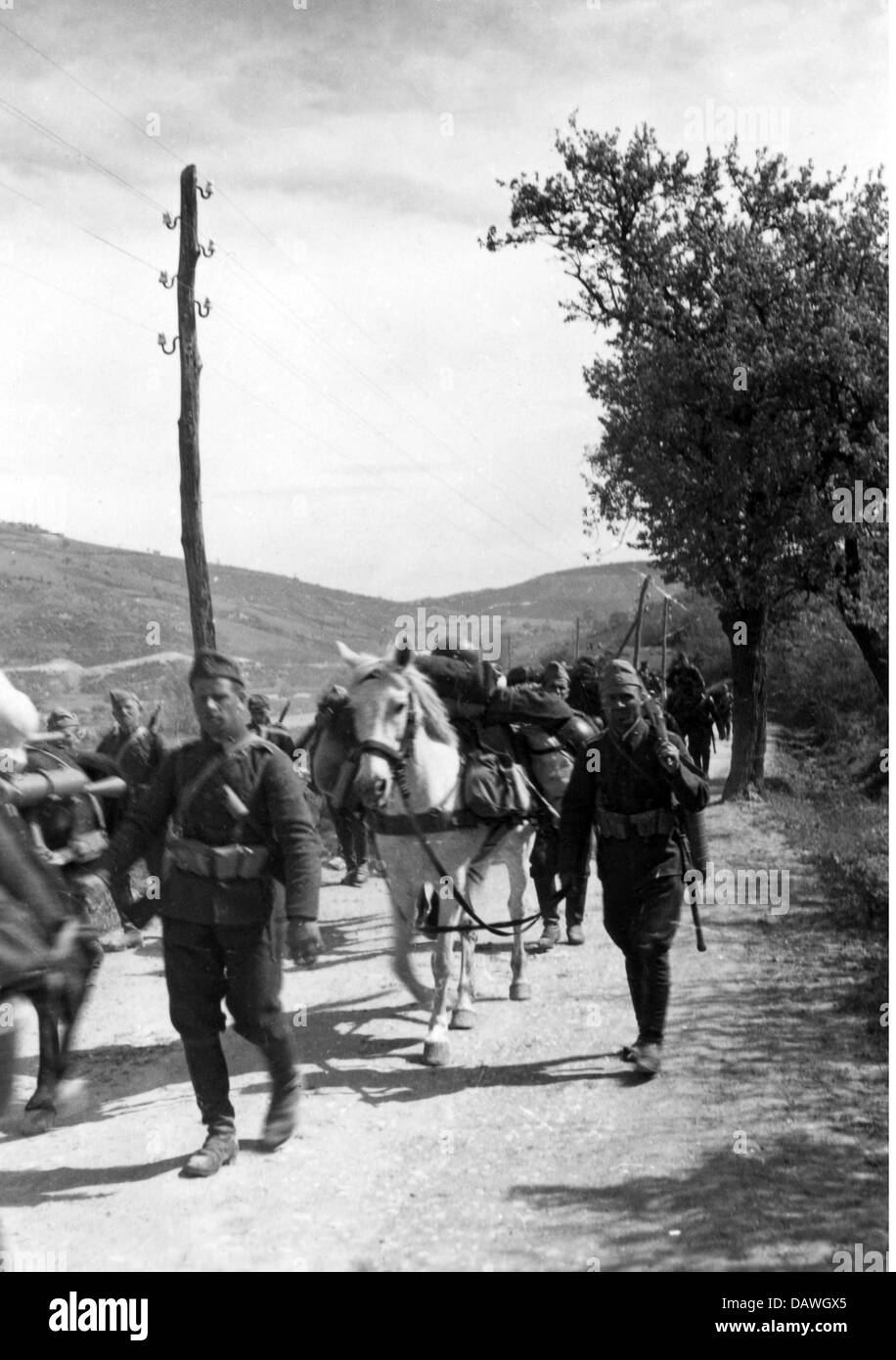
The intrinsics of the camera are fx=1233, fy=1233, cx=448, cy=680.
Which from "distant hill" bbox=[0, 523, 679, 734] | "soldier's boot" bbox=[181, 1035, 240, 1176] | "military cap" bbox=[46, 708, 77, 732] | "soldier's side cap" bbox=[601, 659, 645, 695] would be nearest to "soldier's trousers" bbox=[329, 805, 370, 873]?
"military cap" bbox=[46, 708, 77, 732]

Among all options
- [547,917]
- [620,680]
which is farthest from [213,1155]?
[547,917]

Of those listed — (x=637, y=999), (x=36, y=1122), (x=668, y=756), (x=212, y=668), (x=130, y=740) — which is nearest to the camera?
(x=212, y=668)

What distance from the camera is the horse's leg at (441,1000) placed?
6.95 metres

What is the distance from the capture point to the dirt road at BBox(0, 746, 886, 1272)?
4.79 meters

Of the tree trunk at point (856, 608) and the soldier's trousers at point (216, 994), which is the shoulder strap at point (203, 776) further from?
the tree trunk at point (856, 608)

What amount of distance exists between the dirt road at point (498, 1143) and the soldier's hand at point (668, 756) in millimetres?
1678

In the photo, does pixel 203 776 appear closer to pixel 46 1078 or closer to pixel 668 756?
pixel 46 1078

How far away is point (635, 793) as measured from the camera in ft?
21.8

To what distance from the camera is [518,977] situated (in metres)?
8.27

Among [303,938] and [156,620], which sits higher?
[156,620]

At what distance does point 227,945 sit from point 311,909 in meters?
0.43

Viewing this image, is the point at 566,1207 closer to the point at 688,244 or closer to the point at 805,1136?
the point at 805,1136

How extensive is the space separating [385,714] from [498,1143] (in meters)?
2.29
